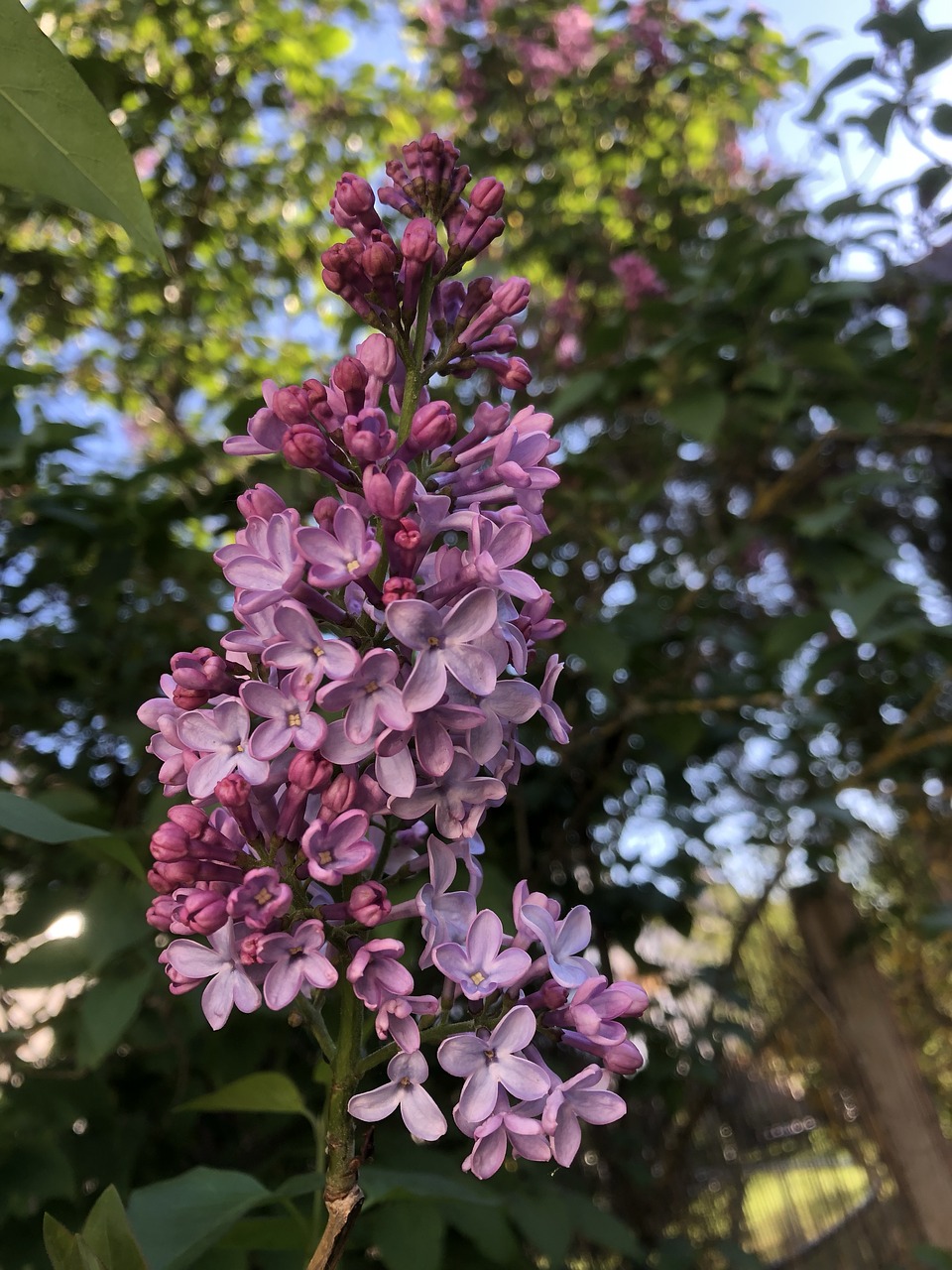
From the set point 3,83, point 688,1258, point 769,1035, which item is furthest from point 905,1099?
point 3,83

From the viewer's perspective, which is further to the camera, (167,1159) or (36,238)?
(36,238)

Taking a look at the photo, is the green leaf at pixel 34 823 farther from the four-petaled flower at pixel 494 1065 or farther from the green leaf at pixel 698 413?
the green leaf at pixel 698 413

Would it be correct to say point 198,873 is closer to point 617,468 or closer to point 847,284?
point 847,284

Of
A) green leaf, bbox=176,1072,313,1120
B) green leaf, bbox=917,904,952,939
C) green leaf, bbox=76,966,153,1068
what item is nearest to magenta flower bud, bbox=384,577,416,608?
green leaf, bbox=176,1072,313,1120

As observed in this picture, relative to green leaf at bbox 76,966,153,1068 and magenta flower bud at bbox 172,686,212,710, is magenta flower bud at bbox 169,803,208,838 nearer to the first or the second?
magenta flower bud at bbox 172,686,212,710

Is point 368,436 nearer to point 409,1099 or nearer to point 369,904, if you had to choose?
point 369,904

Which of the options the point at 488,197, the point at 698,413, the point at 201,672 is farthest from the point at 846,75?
the point at 201,672
